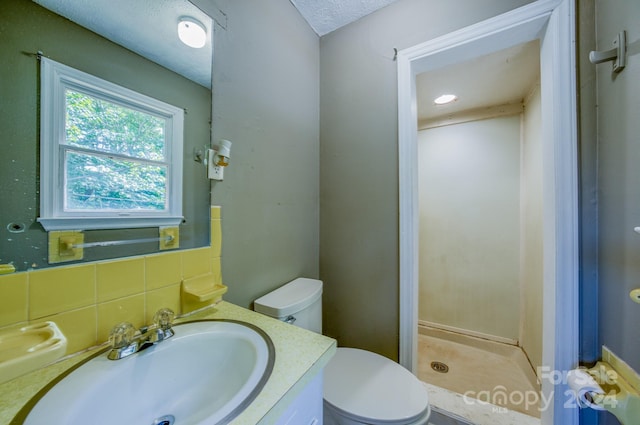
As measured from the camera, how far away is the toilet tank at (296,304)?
2.99ft

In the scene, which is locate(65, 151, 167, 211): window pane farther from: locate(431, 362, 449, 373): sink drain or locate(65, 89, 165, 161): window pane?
locate(431, 362, 449, 373): sink drain

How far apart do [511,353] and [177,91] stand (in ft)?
9.18

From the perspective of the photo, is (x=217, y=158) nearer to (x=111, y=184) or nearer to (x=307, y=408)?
(x=111, y=184)

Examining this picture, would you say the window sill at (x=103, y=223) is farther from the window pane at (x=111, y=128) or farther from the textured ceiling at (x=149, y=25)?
the textured ceiling at (x=149, y=25)

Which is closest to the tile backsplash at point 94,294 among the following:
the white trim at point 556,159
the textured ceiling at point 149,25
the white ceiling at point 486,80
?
the textured ceiling at point 149,25

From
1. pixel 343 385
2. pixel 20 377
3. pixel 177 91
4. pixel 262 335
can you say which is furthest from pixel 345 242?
pixel 20 377

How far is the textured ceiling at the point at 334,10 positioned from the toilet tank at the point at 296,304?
1580mm

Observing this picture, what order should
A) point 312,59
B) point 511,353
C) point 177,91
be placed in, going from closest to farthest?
point 177,91 → point 312,59 → point 511,353

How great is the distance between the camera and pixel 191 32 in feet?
2.52

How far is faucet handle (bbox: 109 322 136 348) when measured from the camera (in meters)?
0.52

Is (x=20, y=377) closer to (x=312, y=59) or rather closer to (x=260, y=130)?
(x=260, y=130)

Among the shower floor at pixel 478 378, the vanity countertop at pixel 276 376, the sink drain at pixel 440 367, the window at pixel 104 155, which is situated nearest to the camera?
the vanity countertop at pixel 276 376

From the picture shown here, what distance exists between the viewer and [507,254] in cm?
185

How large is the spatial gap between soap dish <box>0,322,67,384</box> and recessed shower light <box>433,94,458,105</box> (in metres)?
2.37
